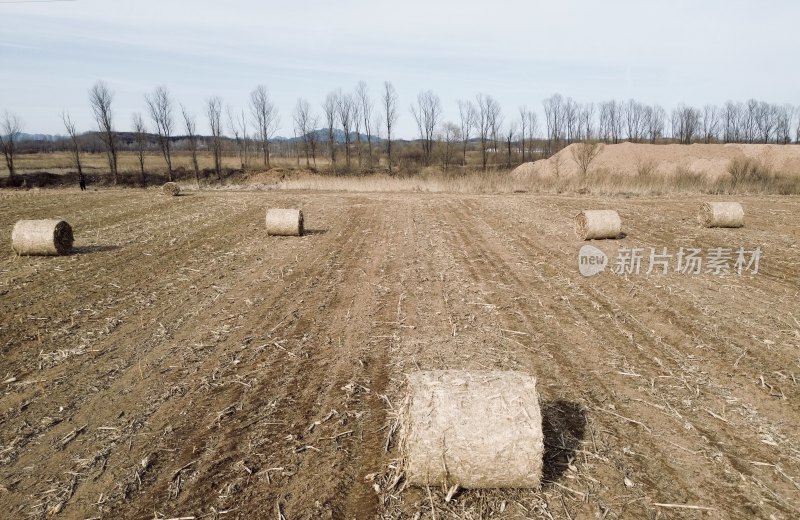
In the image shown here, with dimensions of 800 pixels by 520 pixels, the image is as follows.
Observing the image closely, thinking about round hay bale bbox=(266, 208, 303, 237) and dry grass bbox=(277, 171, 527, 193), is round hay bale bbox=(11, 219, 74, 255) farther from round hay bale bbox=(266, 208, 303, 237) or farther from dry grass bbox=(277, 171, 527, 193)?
dry grass bbox=(277, 171, 527, 193)

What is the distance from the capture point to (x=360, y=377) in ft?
19.6

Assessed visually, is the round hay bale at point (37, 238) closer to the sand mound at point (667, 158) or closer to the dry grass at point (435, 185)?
the dry grass at point (435, 185)

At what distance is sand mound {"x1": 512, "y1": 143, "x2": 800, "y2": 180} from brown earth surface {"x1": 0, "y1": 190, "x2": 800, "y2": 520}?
3455cm

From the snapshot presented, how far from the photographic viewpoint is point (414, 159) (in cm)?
7156

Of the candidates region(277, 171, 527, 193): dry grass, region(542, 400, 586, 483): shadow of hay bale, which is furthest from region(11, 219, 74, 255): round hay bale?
region(277, 171, 527, 193): dry grass

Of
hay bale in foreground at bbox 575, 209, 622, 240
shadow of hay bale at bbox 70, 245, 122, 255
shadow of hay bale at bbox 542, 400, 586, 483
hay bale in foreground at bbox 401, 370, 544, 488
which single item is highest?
hay bale in foreground at bbox 575, 209, 622, 240

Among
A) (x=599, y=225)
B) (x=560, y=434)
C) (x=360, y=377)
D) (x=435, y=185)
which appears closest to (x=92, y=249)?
(x=360, y=377)

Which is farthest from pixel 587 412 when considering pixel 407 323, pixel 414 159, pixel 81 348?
pixel 414 159

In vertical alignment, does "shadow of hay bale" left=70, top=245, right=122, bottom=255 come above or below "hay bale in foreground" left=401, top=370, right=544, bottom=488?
above

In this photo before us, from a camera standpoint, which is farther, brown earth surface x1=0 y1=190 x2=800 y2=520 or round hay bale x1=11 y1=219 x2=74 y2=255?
round hay bale x1=11 y1=219 x2=74 y2=255

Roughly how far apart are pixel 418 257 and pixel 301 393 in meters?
7.09

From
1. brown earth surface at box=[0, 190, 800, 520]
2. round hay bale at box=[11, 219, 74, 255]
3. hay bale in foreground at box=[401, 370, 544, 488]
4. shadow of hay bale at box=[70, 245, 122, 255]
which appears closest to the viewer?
hay bale in foreground at box=[401, 370, 544, 488]

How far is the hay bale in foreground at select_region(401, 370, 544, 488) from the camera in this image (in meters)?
3.84

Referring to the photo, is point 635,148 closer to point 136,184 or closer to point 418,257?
point 418,257
